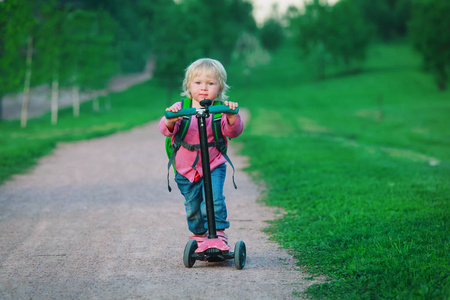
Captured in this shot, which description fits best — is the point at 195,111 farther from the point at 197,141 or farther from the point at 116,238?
the point at 116,238

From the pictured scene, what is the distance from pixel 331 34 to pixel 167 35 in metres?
32.1

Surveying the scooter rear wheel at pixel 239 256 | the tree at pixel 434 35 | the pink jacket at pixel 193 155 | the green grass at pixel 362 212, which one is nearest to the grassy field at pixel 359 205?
the green grass at pixel 362 212

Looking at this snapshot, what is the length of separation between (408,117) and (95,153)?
63.4 feet

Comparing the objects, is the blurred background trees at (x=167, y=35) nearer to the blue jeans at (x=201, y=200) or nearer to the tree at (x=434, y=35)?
the tree at (x=434, y=35)

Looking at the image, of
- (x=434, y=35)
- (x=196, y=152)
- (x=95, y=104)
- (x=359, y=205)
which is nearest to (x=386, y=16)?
(x=434, y=35)

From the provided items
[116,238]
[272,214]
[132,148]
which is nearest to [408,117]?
[132,148]

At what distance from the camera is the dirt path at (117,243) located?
379cm


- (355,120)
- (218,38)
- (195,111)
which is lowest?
(355,120)

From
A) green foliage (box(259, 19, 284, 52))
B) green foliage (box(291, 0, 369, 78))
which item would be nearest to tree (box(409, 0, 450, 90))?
green foliage (box(291, 0, 369, 78))

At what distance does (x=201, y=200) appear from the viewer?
4.63 m

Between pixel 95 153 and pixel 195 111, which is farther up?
pixel 195 111

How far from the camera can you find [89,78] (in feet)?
99.7

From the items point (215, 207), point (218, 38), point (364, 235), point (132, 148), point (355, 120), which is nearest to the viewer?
point (215, 207)

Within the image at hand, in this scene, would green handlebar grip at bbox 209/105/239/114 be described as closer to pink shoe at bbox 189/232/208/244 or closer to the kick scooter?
the kick scooter
